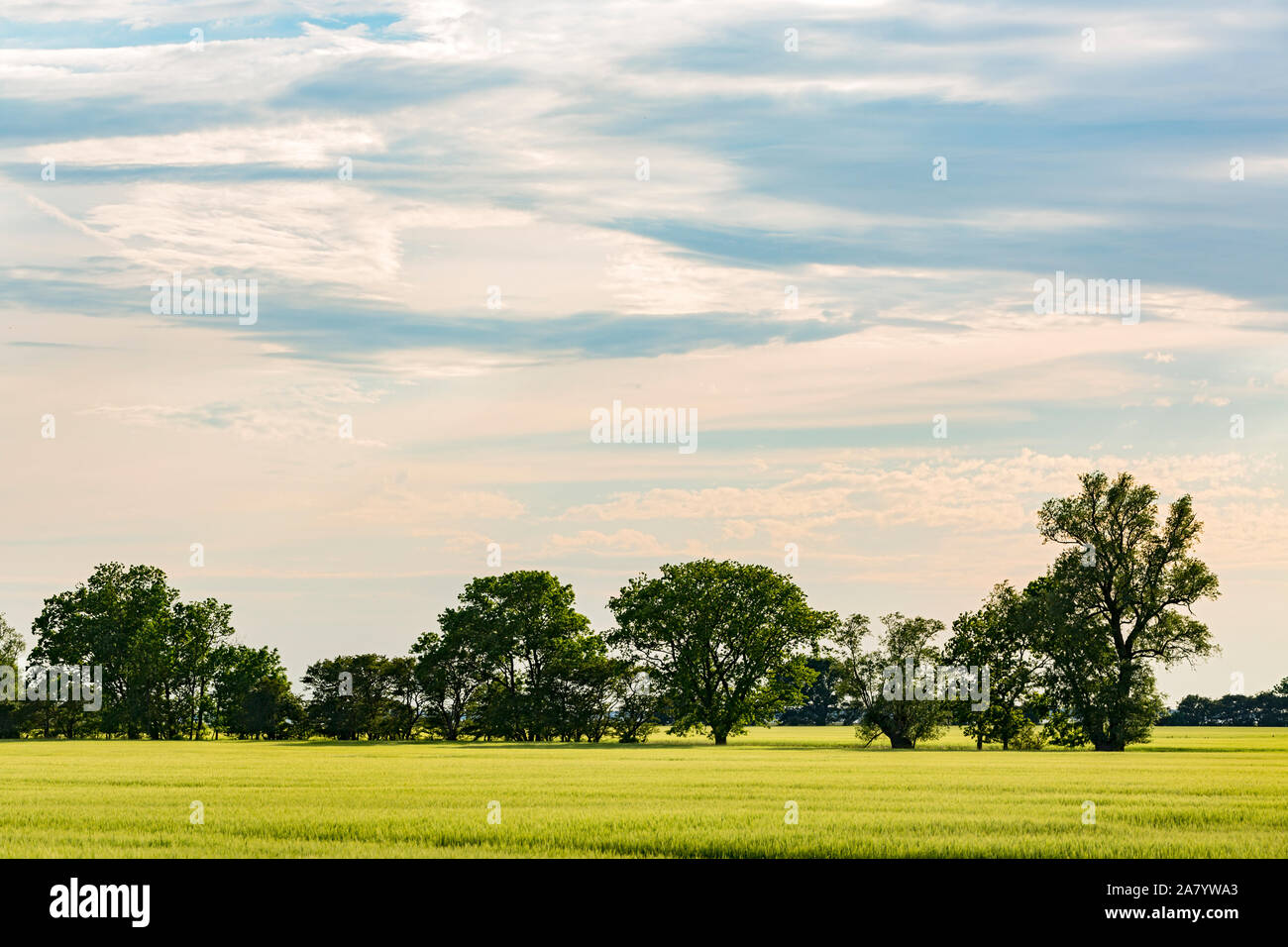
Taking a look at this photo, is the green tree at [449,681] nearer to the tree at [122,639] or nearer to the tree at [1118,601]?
the tree at [122,639]

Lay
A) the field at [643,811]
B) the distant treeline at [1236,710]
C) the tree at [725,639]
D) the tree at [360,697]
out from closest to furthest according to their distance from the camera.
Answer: the field at [643,811]
the tree at [725,639]
the tree at [360,697]
the distant treeline at [1236,710]

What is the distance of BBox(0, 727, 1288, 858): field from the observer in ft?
77.6

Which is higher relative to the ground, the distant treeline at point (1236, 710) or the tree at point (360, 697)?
the tree at point (360, 697)

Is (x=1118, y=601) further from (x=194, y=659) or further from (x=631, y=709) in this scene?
(x=194, y=659)

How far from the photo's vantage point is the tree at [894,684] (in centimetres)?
9188

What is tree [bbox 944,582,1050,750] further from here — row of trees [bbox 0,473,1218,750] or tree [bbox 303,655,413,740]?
tree [bbox 303,655,413,740]

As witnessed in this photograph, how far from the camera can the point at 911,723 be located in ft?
303

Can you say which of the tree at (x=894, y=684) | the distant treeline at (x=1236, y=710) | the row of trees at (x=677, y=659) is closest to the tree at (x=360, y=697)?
the row of trees at (x=677, y=659)

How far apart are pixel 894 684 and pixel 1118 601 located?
1664cm

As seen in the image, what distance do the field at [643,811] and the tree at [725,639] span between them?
48.7 m
